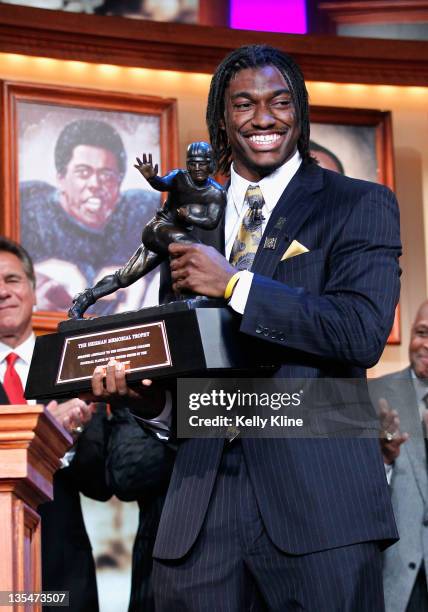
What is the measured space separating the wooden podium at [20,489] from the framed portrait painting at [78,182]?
2322mm

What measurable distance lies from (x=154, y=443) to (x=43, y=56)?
2.09 meters

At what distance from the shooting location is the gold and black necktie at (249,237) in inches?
96.7

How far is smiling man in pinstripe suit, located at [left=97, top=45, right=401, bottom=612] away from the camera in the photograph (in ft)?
7.38

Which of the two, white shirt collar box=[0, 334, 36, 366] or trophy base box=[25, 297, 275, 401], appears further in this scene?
white shirt collar box=[0, 334, 36, 366]

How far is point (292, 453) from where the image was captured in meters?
2.31

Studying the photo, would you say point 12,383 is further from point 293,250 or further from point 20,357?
point 293,250

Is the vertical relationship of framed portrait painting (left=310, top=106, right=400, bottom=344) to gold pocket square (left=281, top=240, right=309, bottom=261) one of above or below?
above

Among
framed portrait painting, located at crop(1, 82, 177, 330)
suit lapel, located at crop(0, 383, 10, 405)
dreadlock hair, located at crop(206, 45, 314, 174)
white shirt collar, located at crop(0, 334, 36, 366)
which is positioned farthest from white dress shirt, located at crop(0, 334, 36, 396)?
dreadlock hair, located at crop(206, 45, 314, 174)

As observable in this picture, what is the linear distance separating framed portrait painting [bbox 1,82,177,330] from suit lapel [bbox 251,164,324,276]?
8.67 feet

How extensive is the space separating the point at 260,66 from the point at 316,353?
0.61 m

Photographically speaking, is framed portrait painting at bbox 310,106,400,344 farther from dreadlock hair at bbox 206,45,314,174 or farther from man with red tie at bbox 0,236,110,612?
dreadlock hair at bbox 206,45,314,174

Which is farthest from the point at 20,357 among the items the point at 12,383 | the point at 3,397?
the point at 3,397

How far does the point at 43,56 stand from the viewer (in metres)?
5.27

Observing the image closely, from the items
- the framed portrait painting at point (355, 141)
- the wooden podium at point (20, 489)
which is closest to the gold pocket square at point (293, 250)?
the wooden podium at point (20, 489)
